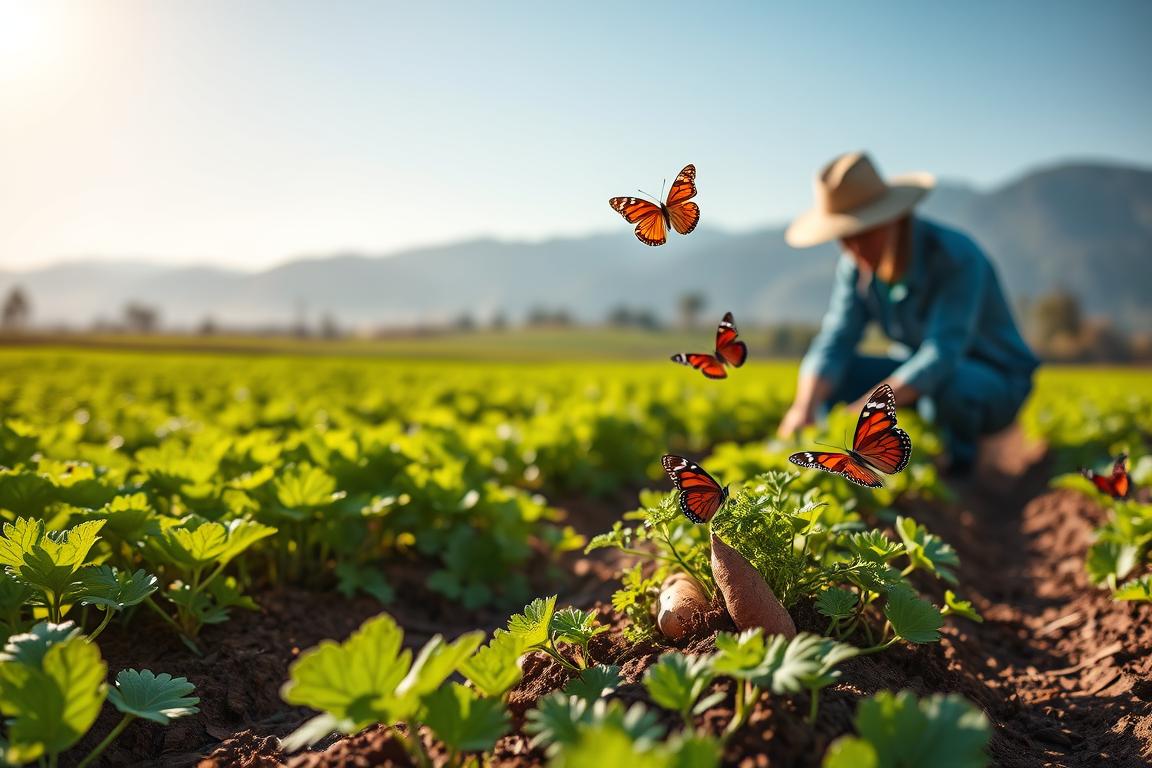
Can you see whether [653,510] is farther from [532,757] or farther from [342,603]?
[342,603]

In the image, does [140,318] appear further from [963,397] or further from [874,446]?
[874,446]

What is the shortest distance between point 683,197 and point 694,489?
64cm

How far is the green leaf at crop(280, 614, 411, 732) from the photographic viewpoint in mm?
1290

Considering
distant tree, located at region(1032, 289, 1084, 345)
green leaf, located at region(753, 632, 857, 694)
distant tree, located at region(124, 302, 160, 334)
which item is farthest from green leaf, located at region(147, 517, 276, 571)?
distant tree, located at region(124, 302, 160, 334)

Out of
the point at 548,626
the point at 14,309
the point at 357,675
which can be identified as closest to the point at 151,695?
the point at 357,675

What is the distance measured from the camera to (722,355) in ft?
5.74

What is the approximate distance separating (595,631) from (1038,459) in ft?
25.0

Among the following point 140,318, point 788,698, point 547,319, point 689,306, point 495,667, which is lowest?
point 788,698

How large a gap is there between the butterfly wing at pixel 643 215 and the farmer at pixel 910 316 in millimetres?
2784

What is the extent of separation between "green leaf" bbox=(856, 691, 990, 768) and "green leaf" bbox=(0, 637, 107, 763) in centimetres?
Result: 129

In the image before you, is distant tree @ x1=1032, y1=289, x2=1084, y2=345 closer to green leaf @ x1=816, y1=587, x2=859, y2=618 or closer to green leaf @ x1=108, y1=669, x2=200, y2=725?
green leaf @ x1=816, y1=587, x2=859, y2=618

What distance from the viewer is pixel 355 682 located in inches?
52.1

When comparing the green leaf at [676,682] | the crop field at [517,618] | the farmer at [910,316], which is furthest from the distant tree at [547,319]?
the green leaf at [676,682]

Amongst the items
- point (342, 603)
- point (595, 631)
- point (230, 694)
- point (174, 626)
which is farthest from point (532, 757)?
point (342, 603)
